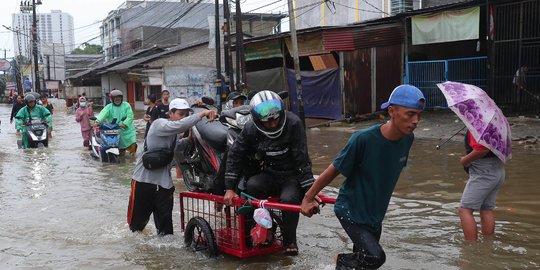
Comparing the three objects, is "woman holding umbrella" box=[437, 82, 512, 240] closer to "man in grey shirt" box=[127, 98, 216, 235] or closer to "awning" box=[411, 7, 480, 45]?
"man in grey shirt" box=[127, 98, 216, 235]

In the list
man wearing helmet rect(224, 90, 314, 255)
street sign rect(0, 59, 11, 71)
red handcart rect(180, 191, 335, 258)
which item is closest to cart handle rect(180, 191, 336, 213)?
red handcart rect(180, 191, 335, 258)

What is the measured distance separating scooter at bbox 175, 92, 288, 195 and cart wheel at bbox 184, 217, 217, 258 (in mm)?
342

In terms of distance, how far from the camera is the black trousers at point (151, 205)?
18.0 feet

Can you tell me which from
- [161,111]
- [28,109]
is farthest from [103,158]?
[28,109]

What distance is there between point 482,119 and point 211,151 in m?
2.55

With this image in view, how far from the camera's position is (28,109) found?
45.5ft

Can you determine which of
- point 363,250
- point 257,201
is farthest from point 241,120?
point 363,250

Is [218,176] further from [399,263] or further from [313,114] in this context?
[313,114]

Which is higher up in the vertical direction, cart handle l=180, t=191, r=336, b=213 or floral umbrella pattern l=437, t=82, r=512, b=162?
floral umbrella pattern l=437, t=82, r=512, b=162

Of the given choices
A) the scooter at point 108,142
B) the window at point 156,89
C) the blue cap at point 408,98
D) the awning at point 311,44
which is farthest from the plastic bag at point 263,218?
the window at point 156,89

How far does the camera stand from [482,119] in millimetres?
4621

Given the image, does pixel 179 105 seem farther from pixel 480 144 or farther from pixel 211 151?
pixel 480 144

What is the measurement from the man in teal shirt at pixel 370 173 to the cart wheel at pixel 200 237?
1539mm

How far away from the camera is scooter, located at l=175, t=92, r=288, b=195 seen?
5.02m
